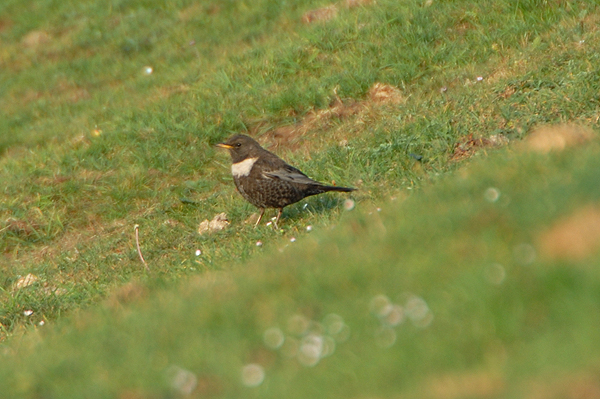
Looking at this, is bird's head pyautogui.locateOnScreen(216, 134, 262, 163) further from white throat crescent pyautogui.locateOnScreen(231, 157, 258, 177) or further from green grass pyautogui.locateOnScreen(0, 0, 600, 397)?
green grass pyautogui.locateOnScreen(0, 0, 600, 397)

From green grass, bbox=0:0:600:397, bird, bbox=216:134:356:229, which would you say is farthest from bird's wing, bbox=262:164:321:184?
green grass, bbox=0:0:600:397

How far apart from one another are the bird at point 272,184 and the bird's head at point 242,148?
0.08 m

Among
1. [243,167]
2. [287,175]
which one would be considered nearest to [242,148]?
[243,167]

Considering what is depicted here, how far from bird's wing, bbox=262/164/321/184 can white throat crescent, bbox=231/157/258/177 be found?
205mm

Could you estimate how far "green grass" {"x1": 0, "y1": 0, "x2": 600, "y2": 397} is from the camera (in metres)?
3.40

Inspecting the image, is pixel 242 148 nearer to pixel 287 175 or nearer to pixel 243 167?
pixel 243 167

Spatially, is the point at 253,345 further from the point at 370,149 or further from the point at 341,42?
the point at 341,42

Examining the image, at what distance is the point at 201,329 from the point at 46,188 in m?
6.65

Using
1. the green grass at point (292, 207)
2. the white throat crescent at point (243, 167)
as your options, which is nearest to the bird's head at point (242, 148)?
the white throat crescent at point (243, 167)

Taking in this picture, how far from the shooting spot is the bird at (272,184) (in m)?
7.75

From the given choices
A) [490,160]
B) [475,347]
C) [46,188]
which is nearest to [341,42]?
[46,188]

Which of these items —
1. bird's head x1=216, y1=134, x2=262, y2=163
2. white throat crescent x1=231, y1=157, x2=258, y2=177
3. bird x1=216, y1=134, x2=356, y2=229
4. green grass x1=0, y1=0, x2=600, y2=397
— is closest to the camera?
green grass x1=0, y1=0, x2=600, y2=397

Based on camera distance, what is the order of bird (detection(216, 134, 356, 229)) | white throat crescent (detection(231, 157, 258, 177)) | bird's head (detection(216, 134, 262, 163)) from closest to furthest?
bird (detection(216, 134, 356, 229)) < white throat crescent (detection(231, 157, 258, 177)) < bird's head (detection(216, 134, 262, 163))

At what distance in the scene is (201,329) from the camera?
396 cm
